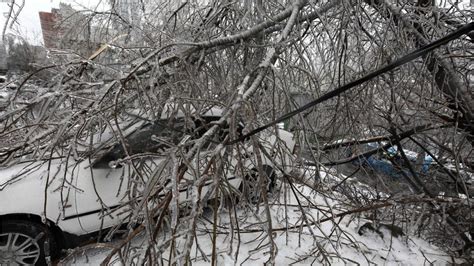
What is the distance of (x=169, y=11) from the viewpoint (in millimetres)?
3820

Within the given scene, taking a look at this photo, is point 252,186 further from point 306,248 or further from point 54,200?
point 54,200

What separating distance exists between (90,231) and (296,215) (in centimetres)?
305

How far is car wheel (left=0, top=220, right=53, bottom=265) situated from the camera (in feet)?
9.26

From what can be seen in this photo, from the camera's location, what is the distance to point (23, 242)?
9.48ft

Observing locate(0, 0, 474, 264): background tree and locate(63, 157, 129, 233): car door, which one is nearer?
locate(0, 0, 474, 264): background tree

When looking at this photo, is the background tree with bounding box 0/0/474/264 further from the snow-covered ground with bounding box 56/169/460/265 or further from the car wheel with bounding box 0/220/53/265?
the car wheel with bounding box 0/220/53/265

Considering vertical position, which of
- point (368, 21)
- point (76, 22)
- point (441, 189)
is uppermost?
point (76, 22)

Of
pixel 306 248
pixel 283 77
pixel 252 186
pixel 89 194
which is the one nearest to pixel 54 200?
pixel 89 194

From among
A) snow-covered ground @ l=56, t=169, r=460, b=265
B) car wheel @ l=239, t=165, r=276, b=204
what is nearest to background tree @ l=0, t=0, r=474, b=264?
car wheel @ l=239, t=165, r=276, b=204

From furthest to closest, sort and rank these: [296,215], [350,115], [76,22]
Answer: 1. [296,215]
2. [76,22]
3. [350,115]

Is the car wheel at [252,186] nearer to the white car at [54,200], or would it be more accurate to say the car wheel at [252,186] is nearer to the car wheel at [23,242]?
the white car at [54,200]

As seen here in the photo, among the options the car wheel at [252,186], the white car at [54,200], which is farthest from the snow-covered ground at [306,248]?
the car wheel at [252,186]

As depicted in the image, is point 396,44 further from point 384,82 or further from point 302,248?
point 302,248

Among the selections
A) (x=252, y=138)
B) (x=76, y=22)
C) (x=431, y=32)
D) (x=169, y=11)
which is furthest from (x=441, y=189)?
(x=76, y=22)
